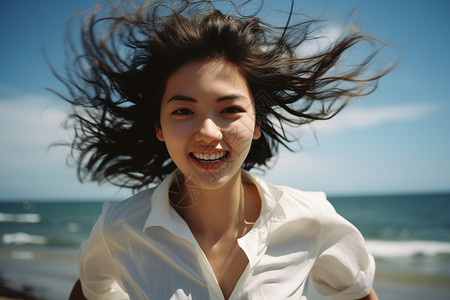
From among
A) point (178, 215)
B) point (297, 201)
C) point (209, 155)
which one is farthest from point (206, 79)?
point (297, 201)

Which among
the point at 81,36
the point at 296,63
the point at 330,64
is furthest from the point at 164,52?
the point at 330,64

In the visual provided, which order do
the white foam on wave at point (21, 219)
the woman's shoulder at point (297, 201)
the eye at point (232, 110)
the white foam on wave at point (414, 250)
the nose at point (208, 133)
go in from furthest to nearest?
1. the white foam on wave at point (21, 219)
2. the white foam on wave at point (414, 250)
3. the woman's shoulder at point (297, 201)
4. the eye at point (232, 110)
5. the nose at point (208, 133)

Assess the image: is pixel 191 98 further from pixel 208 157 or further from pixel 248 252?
pixel 248 252

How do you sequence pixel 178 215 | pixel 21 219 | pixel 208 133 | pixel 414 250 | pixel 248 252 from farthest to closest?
pixel 21 219
pixel 414 250
pixel 178 215
pixel 248 252
pixel 208 133

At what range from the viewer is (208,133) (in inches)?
69.7

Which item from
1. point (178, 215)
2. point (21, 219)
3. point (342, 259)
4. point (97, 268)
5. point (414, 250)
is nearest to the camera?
point (178, 215)

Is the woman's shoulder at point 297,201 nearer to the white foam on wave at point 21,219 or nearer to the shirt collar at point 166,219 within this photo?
the shirt collar at point 166,219

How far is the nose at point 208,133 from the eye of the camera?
5.82 feet

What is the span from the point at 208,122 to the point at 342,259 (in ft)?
3.68

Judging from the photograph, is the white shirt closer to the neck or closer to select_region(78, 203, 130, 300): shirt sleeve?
select_region(78, 203, 130, 300): shirt sleeve

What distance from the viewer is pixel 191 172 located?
75.0 inches

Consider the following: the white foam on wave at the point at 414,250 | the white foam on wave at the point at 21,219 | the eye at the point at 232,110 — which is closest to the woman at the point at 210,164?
the eye at the point at 232,110

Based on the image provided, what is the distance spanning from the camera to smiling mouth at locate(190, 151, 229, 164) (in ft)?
6.09

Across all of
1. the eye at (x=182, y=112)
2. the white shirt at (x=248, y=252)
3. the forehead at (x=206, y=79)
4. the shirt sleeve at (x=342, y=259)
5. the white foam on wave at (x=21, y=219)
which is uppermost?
the forehead at (x=206, y=79)
